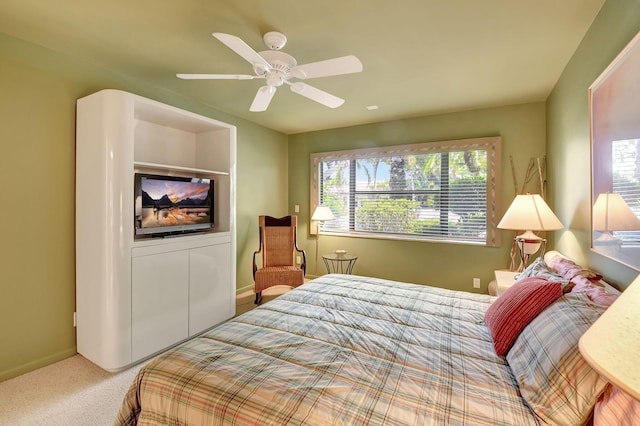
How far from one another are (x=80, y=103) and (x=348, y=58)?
90.1 inches

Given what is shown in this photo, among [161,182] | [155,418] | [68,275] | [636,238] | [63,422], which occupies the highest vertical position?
[161,182]

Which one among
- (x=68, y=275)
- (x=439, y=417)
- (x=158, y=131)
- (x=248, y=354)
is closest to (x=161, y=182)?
(x=158, y=131)

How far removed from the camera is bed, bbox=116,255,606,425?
991 millimetres

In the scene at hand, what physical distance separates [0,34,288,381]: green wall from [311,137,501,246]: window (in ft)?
10.3

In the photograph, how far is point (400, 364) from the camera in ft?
4.17

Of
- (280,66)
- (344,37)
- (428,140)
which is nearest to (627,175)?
(344,37)

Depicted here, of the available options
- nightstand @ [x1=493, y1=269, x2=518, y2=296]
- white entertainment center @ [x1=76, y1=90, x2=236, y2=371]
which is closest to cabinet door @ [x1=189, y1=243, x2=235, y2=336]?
white entertainment center @ [x1=76, y1=90, x2=236, y2=371]

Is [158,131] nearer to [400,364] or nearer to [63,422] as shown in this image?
[63,422]

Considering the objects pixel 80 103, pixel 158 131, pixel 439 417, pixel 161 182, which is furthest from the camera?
pixel 158 131

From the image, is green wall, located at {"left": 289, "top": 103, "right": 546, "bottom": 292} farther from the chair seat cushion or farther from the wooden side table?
the chair seat cushion

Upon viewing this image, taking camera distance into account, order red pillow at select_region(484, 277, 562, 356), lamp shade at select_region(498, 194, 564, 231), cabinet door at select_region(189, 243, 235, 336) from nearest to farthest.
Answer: red pillow at select_region(484, 277, 562, 356) → lamp shade at select_region(498, 194, 564, 231) → cabinet door at select_region(189, 243, 235, 336)

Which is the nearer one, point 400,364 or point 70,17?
point 400,364

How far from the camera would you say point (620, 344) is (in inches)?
20.1

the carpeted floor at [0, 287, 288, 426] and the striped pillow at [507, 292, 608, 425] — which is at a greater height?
the striped pillow at [507, 292, 608, 425]
